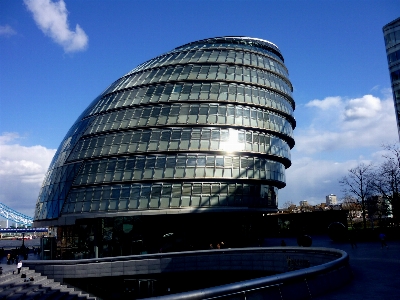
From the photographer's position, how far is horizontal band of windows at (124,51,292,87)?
54125 mm

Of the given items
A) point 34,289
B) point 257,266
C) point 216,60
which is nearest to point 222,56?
point 216,60

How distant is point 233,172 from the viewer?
153 ft

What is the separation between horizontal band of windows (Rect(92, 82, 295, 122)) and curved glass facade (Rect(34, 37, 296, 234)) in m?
0.15

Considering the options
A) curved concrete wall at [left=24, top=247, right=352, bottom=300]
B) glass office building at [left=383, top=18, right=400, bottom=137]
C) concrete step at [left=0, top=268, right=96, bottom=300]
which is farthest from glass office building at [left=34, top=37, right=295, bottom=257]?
glass office building at [left=383, top=18, right=400, bottom=137]

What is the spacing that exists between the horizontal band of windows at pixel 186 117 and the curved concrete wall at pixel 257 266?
19760 millimetres

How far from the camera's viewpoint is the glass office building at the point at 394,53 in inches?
2357

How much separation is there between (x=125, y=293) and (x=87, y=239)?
13646 mm

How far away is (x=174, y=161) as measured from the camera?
45.6 meters

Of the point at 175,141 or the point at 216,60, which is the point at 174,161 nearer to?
the point at 175,141

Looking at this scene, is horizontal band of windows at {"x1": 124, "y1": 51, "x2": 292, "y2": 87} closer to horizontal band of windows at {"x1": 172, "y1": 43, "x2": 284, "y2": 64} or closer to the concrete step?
horizontal band of windows at {"x1": 172, "y1": 43, "x2": 284, "y2": 64}

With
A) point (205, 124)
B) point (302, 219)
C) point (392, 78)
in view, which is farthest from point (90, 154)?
point (392, 78)

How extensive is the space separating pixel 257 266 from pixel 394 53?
160ft

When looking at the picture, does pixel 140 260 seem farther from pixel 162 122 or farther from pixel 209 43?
pixel 209 43

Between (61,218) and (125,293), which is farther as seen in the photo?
(61,218)
